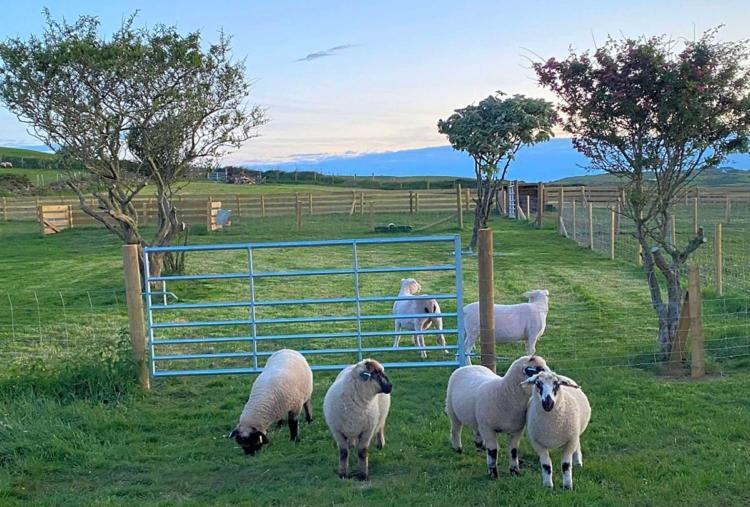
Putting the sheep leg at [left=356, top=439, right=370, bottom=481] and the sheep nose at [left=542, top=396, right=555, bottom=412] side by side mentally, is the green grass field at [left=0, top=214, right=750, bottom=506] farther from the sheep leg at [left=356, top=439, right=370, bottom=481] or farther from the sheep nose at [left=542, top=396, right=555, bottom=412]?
the sheep nose at [left=542, top=396, right=555, bottom=412]

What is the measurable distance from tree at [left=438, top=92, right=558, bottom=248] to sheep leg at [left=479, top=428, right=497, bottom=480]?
18.3m

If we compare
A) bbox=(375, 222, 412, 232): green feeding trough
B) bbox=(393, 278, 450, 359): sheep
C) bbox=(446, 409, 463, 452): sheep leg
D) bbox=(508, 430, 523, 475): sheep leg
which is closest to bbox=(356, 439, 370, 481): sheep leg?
bbox=(446, 409, 463, 452): sheep leg

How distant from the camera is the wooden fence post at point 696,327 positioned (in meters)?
7.76

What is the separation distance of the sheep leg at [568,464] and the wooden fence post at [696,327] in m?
3.25

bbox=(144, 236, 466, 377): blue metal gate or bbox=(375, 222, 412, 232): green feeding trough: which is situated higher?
bbox=(375, 222, 412, 232): green feeding trough

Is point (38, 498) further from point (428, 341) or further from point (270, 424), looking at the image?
point (428, 341)

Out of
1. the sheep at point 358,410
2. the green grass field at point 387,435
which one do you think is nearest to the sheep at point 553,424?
the green grass field at point 387,435

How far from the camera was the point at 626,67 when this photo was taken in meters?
8.28

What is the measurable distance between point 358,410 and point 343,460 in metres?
0.41

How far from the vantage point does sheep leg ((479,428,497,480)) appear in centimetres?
538

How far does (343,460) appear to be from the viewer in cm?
562

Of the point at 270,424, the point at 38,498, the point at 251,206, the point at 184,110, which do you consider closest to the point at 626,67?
the point at 270,424

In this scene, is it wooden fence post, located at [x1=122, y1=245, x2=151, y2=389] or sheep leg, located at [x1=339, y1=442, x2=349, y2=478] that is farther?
wooden fence post, located at [x1=122, y1=245, x2=151, y2=389]

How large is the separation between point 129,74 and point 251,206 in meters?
22.4
